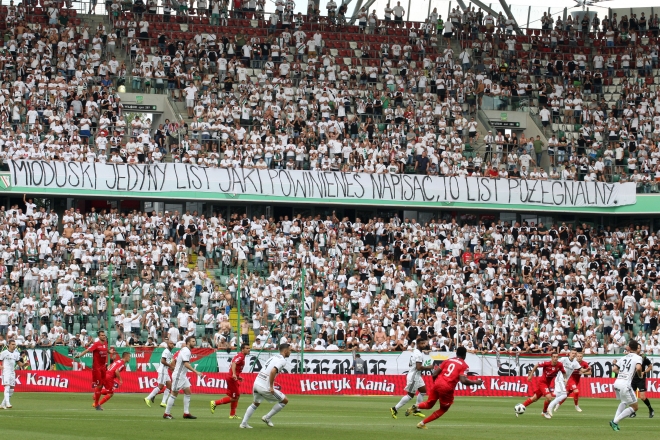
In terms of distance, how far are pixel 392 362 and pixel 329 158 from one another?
1398 cm

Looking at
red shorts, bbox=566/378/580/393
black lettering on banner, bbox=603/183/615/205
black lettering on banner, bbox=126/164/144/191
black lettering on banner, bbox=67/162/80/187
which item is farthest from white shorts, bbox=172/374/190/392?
black lettering on banner, bbox=603/183/615/205

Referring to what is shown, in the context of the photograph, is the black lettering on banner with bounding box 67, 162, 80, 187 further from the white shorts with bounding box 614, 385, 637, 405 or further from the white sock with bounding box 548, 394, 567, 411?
the white shorts with bounding box 614, 385, 637, 405

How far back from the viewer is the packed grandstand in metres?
40.8

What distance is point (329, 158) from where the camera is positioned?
50.5m

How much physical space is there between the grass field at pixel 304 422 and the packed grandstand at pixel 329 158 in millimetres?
8026

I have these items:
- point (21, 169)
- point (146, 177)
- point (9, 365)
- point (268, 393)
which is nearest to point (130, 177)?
point (146, 177)

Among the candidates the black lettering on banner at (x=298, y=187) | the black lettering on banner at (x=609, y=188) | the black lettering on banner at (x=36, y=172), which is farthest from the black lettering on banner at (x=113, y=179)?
the black lettering on banner at (x=609, y=188)

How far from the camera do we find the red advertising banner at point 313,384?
115 ft

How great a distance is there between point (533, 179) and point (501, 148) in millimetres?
2329

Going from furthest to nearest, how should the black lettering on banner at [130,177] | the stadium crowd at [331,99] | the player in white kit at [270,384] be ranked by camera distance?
the stadium crowd at [331,99], the black lettering on banner at [130,177], the player in white kit at [270,384]

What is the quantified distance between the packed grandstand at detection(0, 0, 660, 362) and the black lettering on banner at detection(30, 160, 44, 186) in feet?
2.35

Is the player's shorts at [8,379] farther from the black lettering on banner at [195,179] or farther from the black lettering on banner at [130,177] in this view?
the black lettering on banner at [195,179]

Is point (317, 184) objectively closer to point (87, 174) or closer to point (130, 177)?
point (130, 177)

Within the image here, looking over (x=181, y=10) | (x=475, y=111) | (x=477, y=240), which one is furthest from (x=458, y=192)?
(x=181, y=10)
